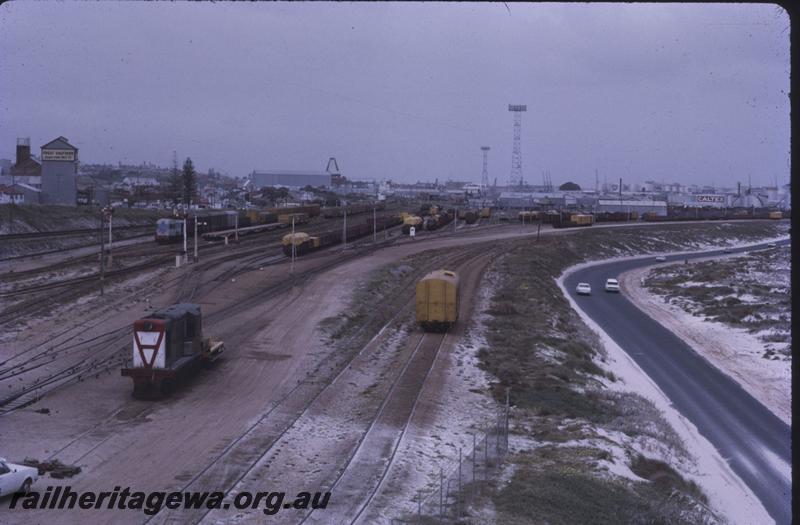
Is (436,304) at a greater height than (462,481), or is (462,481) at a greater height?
(436,304)

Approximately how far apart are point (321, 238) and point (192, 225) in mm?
10705

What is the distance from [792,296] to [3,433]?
1775 cm

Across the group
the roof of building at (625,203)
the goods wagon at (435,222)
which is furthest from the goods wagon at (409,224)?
the roof of building at (625,203)

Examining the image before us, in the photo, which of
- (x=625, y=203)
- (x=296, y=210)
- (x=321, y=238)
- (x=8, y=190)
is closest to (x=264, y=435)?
(x=321, y=238)

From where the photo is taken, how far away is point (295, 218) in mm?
79688

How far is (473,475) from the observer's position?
15.8 metres

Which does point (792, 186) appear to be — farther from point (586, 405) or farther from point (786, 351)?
point (786, 351)

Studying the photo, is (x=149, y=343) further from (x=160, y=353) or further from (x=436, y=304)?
(x=436, y=304)

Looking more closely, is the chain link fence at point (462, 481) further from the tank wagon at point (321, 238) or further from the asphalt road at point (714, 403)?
the tank wagon at point (321, 238)

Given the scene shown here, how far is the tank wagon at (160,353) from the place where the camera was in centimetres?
2072

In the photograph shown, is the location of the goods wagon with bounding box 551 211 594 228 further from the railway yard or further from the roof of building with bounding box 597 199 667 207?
the railway yard

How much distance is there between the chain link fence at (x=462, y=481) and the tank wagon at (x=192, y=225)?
4292 centimetres

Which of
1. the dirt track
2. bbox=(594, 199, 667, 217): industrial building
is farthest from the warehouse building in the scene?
the dirt track

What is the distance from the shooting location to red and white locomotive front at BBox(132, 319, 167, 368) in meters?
20.7
